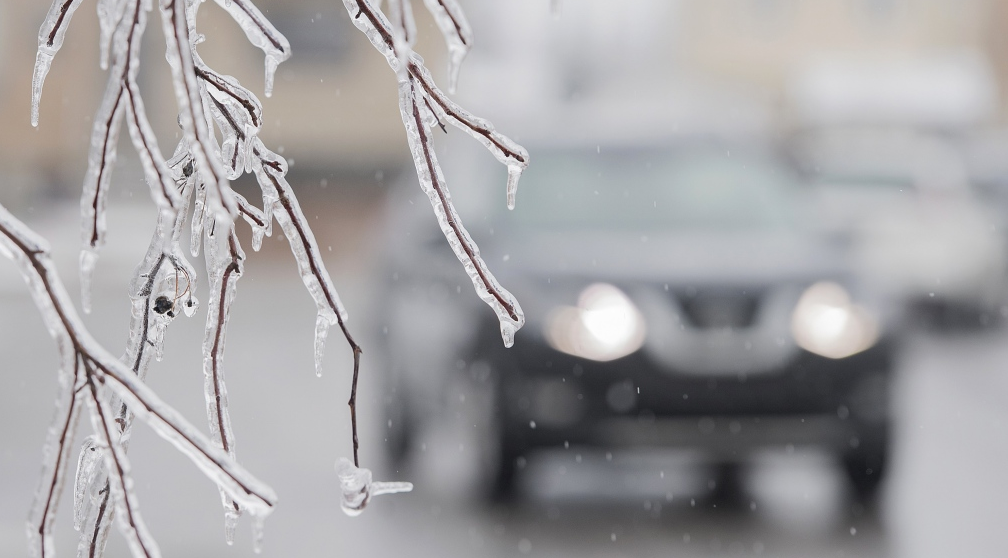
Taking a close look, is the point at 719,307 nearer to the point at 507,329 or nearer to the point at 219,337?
the point at 507,329

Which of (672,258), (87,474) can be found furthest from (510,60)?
(87,474)

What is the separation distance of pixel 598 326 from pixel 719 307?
61cm

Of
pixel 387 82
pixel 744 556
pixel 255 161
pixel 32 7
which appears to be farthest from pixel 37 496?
pixel 387 82

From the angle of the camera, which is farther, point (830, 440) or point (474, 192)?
point (474, 192)

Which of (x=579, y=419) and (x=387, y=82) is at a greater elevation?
(x=387, y=82)

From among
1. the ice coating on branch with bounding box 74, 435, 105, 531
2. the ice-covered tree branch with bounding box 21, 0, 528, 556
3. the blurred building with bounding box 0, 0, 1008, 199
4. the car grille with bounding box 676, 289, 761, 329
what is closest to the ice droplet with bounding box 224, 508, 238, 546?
the ice-covered tree branch with bounding box 21, 0, 528, 556

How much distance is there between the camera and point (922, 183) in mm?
12039

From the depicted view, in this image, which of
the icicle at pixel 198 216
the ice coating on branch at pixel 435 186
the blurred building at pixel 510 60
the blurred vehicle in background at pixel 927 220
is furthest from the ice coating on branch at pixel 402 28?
the blurred vehicle in background at pixel 927 220

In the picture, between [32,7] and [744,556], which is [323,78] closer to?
[32,7]

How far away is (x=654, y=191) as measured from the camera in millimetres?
6309

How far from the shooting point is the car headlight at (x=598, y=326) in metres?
5.22

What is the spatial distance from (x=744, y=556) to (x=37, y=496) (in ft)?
14.4

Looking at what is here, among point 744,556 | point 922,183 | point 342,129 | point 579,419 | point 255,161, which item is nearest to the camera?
point 255,161

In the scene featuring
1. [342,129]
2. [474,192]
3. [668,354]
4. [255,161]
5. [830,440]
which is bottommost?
[830,440]
